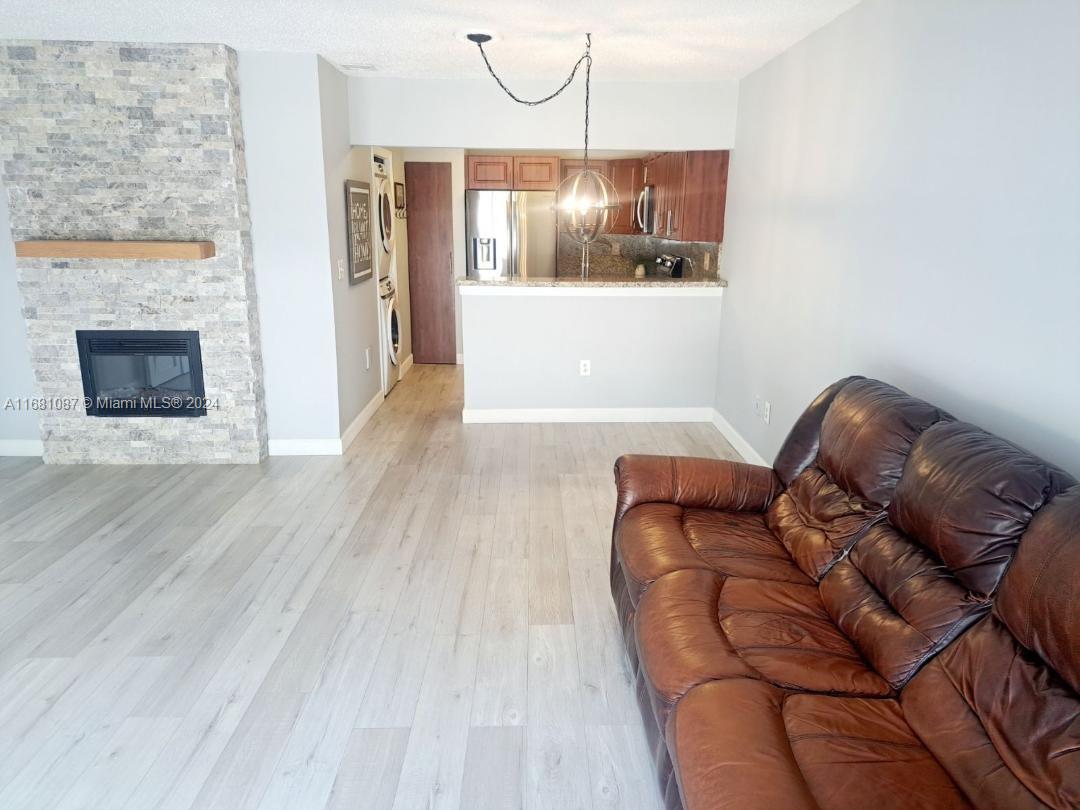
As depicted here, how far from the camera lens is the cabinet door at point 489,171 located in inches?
245

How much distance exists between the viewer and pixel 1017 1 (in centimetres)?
192

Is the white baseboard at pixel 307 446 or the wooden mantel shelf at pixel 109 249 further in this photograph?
the white baseboard at pixel 307 446

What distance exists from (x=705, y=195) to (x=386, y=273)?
269 cm

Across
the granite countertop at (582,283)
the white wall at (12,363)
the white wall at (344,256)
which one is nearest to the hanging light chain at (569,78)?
the granite countertop at (582,283)

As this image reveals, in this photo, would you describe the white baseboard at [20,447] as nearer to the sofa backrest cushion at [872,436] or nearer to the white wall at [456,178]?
the white wall at [456,178]

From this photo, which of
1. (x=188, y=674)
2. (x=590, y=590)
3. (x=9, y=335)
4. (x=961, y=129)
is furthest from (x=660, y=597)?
(x=9, y=335)

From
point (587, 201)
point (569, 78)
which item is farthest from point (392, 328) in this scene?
point (587, 201)

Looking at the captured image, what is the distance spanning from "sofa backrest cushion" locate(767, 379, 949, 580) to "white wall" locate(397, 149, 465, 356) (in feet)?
16.5

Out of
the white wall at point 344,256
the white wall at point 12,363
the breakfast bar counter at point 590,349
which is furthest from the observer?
the breakfast bar counter at point 590,349

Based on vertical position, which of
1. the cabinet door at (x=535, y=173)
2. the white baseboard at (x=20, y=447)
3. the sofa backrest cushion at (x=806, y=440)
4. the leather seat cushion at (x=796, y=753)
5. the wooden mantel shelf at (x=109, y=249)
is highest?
the cabinet door at (x=535, y=173)

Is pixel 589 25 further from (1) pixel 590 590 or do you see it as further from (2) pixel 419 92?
(1) pixel 590 590

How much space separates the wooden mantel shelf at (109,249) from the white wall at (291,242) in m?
0.46

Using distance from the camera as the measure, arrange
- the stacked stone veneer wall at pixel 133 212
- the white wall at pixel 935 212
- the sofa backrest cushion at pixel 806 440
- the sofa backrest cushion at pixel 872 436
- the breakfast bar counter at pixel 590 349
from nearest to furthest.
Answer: the white wall at pixel 935 212, the sofa backrest cushion at pixel 872 436, the sofa backrest cushion at pixel 806 440, the stacked stone veneer wall at pixel 133 212, the breakfast bar counter at pixel 590 349

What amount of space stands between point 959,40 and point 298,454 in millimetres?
3919
